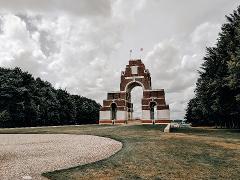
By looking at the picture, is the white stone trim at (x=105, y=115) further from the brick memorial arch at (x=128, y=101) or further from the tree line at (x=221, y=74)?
the tree line at (x=221, y=74)

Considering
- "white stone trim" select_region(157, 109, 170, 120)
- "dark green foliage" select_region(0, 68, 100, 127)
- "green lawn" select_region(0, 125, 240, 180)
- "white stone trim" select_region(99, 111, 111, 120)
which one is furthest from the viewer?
"white stone trim" select_region(99, 111, 111, 120)

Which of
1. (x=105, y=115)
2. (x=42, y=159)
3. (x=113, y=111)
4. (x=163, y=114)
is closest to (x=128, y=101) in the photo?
(x=113, y=111)

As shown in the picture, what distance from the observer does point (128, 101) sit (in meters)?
67.0

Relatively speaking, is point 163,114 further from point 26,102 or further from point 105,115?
point 26,102

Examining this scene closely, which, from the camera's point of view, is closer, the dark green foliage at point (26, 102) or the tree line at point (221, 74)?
the tree line at point (221, 74)

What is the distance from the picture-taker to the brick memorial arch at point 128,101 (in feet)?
204

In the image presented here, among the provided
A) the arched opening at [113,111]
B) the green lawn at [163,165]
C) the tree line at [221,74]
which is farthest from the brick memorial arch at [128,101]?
the green lawn at [163,165]

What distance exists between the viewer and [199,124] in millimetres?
78688

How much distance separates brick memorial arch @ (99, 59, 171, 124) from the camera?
204 ft

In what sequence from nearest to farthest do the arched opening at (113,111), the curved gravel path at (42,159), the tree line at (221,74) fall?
the curved gravel path at (42,159)
the tree line at (221,74)
the arched opening at (113,111)

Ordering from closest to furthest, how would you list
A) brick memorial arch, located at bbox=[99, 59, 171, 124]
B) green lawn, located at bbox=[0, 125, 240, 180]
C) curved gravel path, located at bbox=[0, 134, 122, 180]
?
curved gravel path, located at bbox=[0, 134, 122, 180] → green lawn, located at bbox=[0, 125, 240, 180] → brick memorial arch, located at bbox=[99, 59, 171, 124]

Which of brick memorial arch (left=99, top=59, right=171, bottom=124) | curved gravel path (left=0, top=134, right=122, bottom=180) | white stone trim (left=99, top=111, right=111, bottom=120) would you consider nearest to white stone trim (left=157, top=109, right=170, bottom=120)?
brick memorial arch (left=99, top=59, right=171, bottom=124)

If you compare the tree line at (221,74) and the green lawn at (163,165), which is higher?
the tree line at (221,74)

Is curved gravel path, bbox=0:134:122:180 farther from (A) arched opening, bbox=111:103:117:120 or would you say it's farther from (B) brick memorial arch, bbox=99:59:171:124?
(A) arched opening, bbox=111:103:117:120
